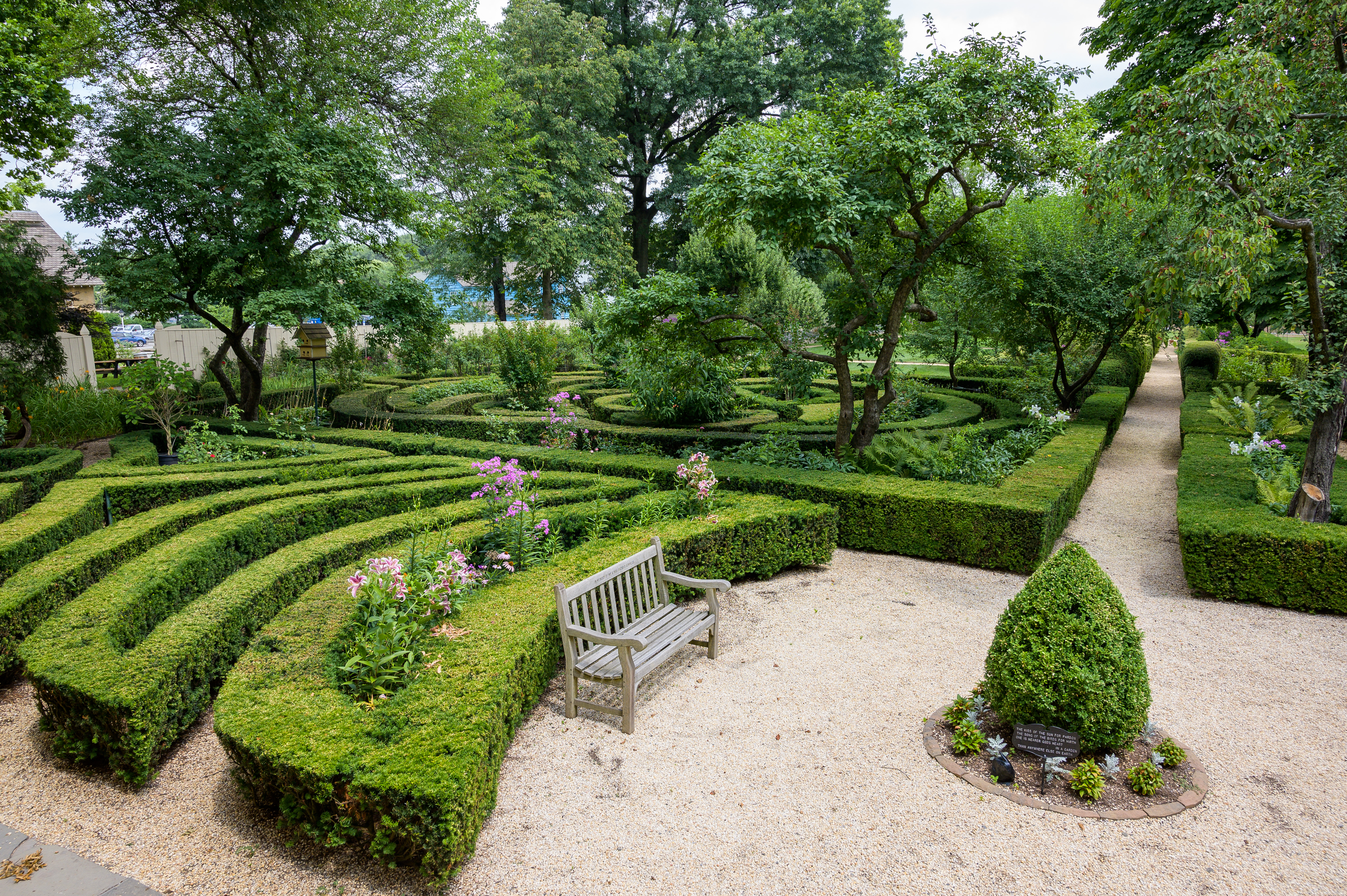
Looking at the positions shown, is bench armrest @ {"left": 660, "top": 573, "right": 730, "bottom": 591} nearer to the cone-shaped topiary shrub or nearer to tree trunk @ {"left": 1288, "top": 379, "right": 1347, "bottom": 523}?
the cone-shaped topiary shrub

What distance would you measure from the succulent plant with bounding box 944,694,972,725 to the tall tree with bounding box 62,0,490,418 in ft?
32.4

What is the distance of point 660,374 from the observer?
36.5 ft

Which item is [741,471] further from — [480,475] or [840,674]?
[840,674]

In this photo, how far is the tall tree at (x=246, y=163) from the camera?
10078 mm

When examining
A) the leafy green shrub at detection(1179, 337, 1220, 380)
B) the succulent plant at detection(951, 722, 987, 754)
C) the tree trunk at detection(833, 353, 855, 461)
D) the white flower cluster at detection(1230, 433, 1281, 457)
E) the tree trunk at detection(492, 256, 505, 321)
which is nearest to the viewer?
the succulent plant at detection(951, 722, 987, 754)

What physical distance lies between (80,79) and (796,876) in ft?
51.3

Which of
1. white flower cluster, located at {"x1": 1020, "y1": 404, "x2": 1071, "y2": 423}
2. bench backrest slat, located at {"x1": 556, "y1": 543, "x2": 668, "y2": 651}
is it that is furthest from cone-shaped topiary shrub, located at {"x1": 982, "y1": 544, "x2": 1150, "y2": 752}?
white flower cluster, located at {"x1": 1020, "y1": 404, "x2": 1071, "y2": 423}

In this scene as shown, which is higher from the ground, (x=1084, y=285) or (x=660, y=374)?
(x=1084, y=285)

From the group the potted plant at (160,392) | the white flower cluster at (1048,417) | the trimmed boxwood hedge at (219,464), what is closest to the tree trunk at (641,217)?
the white flower cluster at (1048,417)

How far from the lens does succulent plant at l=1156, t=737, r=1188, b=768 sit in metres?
3.66

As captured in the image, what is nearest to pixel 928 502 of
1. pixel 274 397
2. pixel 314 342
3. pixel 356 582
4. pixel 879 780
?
pixel 879 780

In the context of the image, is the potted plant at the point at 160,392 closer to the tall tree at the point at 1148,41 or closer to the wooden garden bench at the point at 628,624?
the wooden garden bench at the point at 628,624

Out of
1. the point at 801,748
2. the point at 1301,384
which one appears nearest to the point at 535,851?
the point at 801,748

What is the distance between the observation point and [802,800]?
3.46 meters
